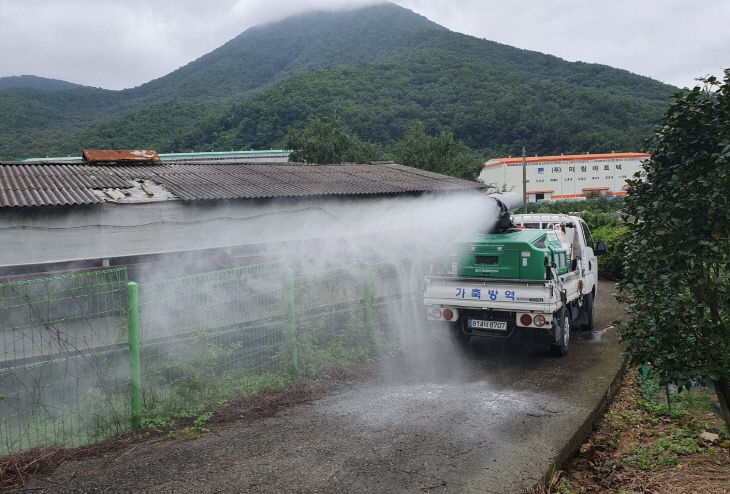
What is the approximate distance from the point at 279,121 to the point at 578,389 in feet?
150

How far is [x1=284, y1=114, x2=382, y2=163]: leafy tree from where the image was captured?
34.7 meters

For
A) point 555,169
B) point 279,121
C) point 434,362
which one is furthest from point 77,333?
point 555,169

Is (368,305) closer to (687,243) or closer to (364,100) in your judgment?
(687,243)

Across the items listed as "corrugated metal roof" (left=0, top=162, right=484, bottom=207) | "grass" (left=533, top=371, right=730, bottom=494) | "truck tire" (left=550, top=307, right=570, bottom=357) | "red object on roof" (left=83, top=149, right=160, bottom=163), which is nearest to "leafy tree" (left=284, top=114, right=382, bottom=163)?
"corrugated metal roof" (left=0, top=162, right=484, bottom=207)

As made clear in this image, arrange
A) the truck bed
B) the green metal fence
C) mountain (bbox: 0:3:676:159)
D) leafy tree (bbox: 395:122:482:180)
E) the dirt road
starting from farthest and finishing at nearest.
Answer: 1. mountain (bbox: 0:3:676:159)
2. leafy tree (bbox: 395:122:482:180)
3. the truck bed
4. the green metal fence
5. the dirt road

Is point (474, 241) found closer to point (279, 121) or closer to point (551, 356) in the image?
point (551, 356)

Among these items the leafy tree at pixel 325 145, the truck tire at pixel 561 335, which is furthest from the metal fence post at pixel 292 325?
the leafy tree at pixel 325 145

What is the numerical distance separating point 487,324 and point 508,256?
120cm

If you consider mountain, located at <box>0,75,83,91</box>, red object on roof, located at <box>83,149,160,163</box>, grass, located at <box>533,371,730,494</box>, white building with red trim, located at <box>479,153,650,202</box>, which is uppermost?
mountain, located at <box>0,75,83,91</box>

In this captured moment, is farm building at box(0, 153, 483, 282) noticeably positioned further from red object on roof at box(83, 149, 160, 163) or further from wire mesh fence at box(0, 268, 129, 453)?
wire mesh fence at box(0, 268, 129, 453)

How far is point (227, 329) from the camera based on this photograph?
278 inches

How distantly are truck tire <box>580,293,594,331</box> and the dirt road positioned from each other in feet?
11.1

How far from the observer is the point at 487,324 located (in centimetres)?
877

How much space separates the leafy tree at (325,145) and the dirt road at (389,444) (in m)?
27.9
